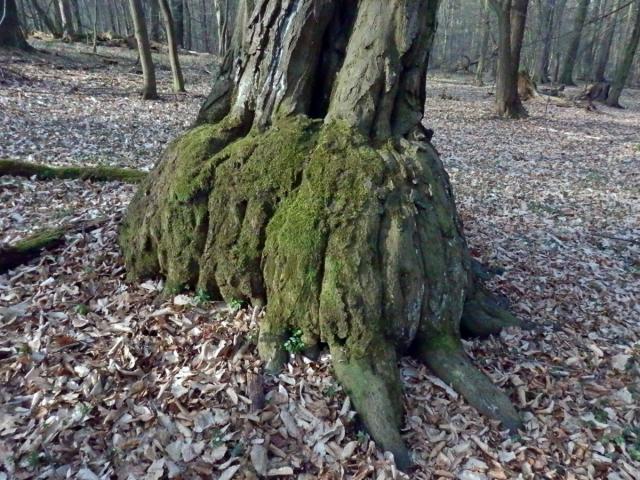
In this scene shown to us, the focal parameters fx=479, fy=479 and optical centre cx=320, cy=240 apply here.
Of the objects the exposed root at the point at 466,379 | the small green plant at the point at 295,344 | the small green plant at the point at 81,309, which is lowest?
the exposed root at the point at 466,379

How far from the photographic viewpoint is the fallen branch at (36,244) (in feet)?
13.8

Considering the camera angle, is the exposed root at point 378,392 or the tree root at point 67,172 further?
the tree root at point 67,172

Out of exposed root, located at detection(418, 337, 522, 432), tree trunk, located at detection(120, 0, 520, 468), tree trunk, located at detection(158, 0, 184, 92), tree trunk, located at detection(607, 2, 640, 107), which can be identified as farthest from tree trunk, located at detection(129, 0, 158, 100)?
tree trunk, located at detection(607, 2, 640, 107)

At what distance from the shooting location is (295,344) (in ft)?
11.1

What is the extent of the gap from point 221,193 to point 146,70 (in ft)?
34.9

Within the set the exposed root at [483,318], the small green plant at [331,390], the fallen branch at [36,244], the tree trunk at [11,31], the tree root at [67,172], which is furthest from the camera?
the tree trunk at [11,31]

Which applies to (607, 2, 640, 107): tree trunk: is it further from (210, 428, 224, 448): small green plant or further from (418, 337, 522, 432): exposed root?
(210, 428, 224, 448): small green plant

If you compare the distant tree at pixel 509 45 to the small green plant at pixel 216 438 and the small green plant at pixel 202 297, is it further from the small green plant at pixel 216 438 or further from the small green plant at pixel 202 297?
the small green plant at pixel 216 438

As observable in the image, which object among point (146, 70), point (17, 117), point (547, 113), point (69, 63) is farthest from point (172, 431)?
point (547, 113)

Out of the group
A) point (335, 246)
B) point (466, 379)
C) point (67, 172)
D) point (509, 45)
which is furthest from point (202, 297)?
point (509, 45)

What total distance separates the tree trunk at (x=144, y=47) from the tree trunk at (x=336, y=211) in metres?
9.27

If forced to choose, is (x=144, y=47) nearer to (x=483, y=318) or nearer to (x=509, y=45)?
(x=509, y=45)

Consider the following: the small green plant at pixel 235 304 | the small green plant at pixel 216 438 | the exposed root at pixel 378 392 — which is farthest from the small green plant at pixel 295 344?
the small green plant at pixel 216 438

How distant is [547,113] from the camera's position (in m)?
17.8
